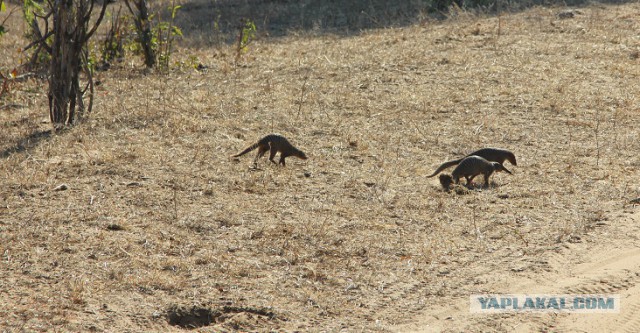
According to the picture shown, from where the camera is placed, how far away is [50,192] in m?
6.29

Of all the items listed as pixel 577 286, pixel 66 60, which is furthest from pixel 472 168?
pixel 66 60

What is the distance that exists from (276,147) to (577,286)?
2.89m

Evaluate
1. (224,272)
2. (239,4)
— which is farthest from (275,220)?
(239,4)

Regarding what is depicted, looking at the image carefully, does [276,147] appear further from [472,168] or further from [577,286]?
[577,286]

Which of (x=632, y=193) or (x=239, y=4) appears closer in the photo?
(x=632, y=193)

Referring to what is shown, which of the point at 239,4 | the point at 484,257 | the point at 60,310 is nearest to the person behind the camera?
the point at 60,310

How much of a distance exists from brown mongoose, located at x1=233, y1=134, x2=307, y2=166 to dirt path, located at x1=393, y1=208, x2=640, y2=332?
2.45 meters

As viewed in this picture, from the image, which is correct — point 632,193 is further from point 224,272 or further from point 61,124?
point 61,124

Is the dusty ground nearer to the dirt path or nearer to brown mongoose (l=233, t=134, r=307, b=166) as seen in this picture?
the dirt path

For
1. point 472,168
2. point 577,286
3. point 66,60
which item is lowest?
point 577,286

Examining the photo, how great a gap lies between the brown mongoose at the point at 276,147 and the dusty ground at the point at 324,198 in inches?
4.6

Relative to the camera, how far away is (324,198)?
21.3 feet

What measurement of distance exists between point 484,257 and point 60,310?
8.29 feet

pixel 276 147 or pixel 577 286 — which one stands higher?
pixel 276 147
